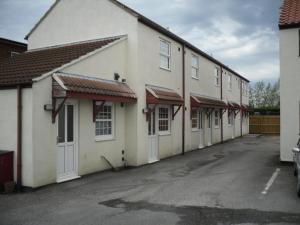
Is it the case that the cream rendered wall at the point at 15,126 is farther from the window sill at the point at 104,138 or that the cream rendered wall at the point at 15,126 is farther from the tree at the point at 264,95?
the tree at the point at 264,95

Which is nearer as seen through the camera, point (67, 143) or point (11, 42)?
point (67, 143)

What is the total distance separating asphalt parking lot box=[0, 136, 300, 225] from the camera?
6.88 metres

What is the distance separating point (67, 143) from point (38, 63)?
9.88ft

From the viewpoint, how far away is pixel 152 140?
1534 centimetres

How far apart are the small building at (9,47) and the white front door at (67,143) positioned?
12201 millimetres

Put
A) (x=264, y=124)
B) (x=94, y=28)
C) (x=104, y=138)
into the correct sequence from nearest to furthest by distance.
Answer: (x=104, y=138), (x=94, y=28), (x=264, y=124)

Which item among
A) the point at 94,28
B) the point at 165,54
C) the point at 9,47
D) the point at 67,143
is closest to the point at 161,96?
the point at 165,54

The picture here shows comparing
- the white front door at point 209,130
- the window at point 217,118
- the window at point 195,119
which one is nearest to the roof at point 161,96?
the window at point 195,119

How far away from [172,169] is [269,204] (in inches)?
221

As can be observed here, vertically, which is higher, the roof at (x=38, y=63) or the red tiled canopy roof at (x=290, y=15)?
the red tiled canopy roof at (x=290, y=15)

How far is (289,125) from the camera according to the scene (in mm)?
13664

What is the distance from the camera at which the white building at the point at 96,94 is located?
9.77 m

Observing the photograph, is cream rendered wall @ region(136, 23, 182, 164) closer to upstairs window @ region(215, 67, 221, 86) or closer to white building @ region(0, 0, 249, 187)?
white building @ region(0, 0, 249, 187)

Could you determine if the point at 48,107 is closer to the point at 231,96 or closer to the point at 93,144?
the point at 93,144
